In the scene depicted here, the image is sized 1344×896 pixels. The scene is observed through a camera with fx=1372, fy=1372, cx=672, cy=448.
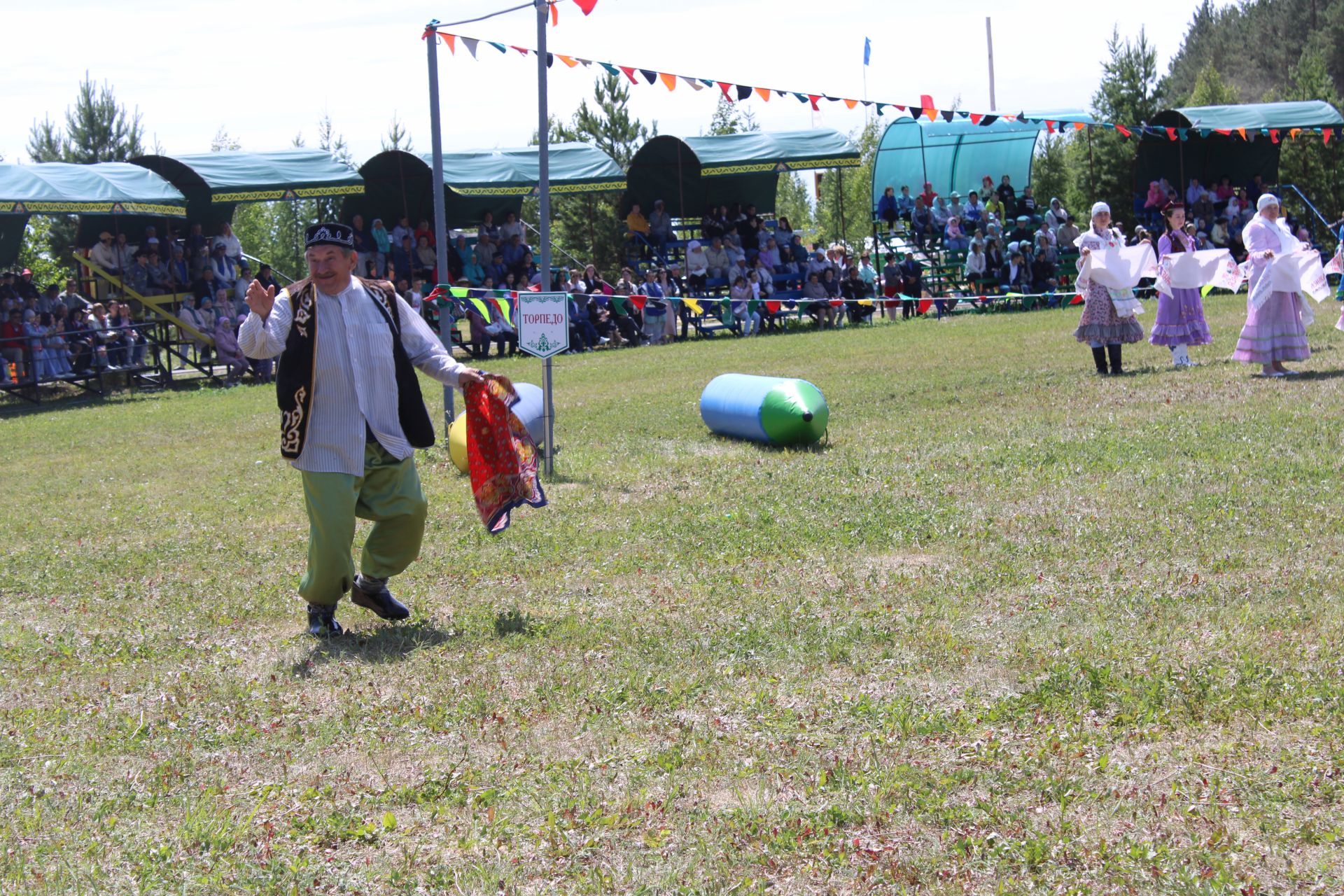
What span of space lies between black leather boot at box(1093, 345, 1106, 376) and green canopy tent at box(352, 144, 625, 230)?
13.7 m

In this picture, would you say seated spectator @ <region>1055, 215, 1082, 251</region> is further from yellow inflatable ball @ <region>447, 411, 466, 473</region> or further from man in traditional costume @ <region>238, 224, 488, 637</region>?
man in traditional costume @ <region>238, 224, 488, 637</region>

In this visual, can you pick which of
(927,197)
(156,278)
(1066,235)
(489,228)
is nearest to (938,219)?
(927,197)

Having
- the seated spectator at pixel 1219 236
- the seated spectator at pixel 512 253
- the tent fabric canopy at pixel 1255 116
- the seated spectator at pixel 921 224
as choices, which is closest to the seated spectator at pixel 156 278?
the seated spectator at pixel 512 253

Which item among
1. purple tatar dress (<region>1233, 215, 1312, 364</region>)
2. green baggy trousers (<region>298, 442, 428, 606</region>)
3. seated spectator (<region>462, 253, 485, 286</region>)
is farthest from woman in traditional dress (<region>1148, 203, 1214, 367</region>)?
seated spectator (<region>462, 253, 485, 286</region>)

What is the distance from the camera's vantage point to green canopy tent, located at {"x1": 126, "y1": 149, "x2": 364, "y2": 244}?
962 inches

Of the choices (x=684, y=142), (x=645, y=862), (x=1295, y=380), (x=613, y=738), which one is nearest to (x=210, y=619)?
(x=613, y=738)

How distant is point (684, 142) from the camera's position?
95.5ft

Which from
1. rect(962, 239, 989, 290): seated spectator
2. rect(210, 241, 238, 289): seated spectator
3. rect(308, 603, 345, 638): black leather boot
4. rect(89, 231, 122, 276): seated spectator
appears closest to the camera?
rect(308, 603, 345, 638): black leather boot

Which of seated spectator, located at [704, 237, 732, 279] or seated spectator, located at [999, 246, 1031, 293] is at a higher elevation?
seated spectator, located at [704, 237, 732, 279]

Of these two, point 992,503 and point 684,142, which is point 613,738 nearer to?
point 992,503

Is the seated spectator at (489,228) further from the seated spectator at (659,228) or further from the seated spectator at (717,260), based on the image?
the seated spectator at (717,260)

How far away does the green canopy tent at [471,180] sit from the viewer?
26.6 metres

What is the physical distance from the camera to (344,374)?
244 inches

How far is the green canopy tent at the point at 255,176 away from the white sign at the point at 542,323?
15243 mm
